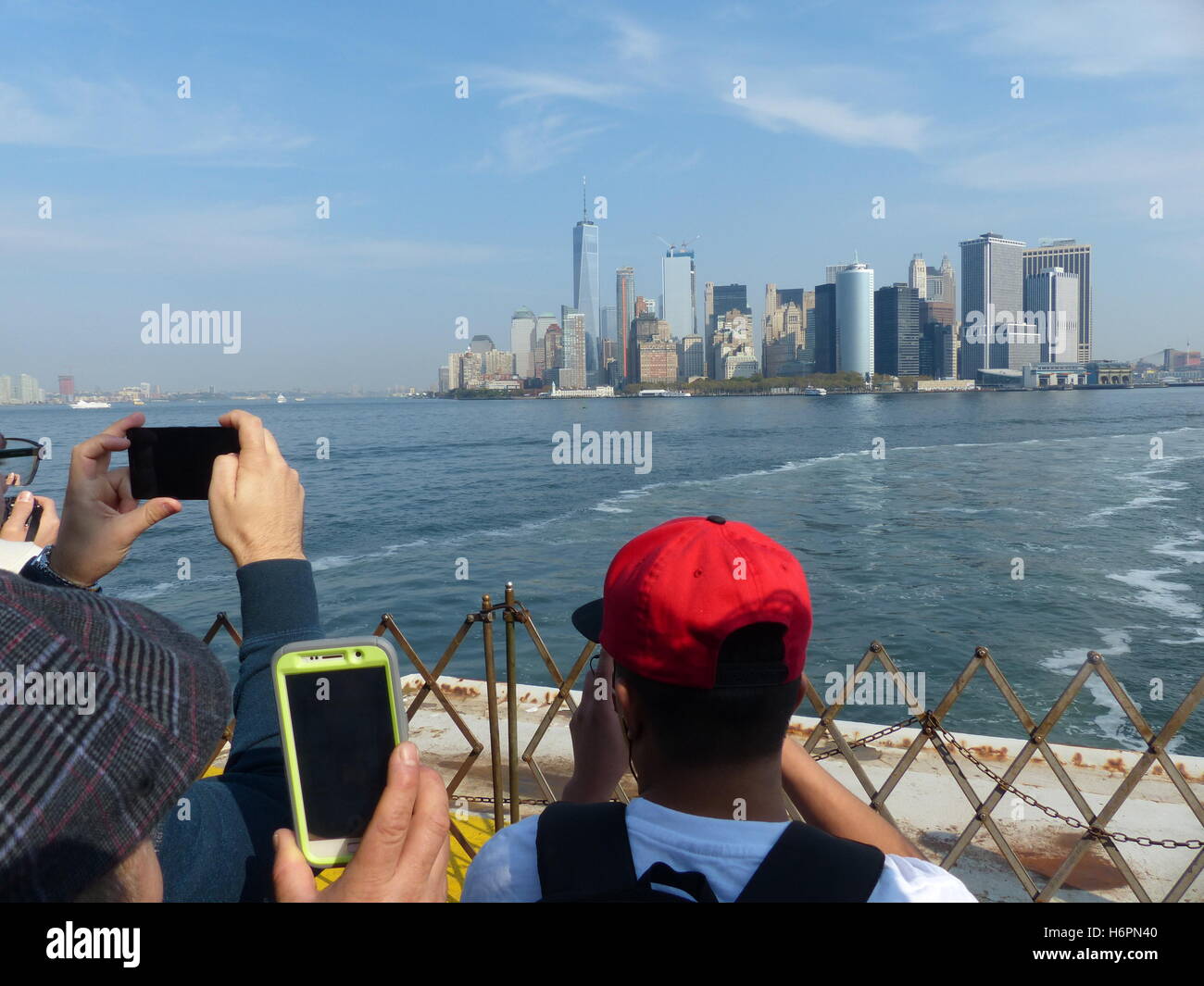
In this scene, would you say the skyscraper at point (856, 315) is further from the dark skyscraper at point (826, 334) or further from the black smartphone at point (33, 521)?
the black smartphone at point (33, 521)

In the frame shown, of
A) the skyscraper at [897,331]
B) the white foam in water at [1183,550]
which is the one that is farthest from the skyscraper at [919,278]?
the white foam in water at [1183,550]

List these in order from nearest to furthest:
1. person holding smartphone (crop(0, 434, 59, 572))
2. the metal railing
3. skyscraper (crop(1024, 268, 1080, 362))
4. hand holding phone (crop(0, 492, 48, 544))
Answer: person holding smartphone (crop(0, 434, 59, 572))
hand holding phone (crop(0, 492, 48, 544))
the metal railing
skyscraper (crop(1024, 268, 1080, 362))

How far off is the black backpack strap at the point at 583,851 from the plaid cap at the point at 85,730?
2.56 feet

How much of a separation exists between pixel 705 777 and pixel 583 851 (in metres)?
0.27

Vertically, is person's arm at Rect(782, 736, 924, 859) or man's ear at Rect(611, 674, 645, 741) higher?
man's ear at Rect(611, 674, 645, 741)

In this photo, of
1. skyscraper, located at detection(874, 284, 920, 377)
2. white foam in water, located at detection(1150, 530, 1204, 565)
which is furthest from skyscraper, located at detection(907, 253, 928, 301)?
white foam in water, located at detection(1150, 530, 1204, 565)

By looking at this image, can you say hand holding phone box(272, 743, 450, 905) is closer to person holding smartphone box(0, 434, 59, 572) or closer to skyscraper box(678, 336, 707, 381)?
person holding smartphone box(0, 434, 59, 572)

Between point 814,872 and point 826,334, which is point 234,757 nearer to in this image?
point 814,872

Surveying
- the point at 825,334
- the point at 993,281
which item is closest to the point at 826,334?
the point at 825,334

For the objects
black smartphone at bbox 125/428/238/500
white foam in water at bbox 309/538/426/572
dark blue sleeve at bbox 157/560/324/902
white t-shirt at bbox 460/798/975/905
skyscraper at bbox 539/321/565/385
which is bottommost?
white foam in water at bbox 309/538/426/572

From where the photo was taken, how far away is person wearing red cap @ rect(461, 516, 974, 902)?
1476mm

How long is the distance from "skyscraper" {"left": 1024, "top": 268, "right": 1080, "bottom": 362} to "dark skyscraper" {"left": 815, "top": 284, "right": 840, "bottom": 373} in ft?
113

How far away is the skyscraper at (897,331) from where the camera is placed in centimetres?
14125
